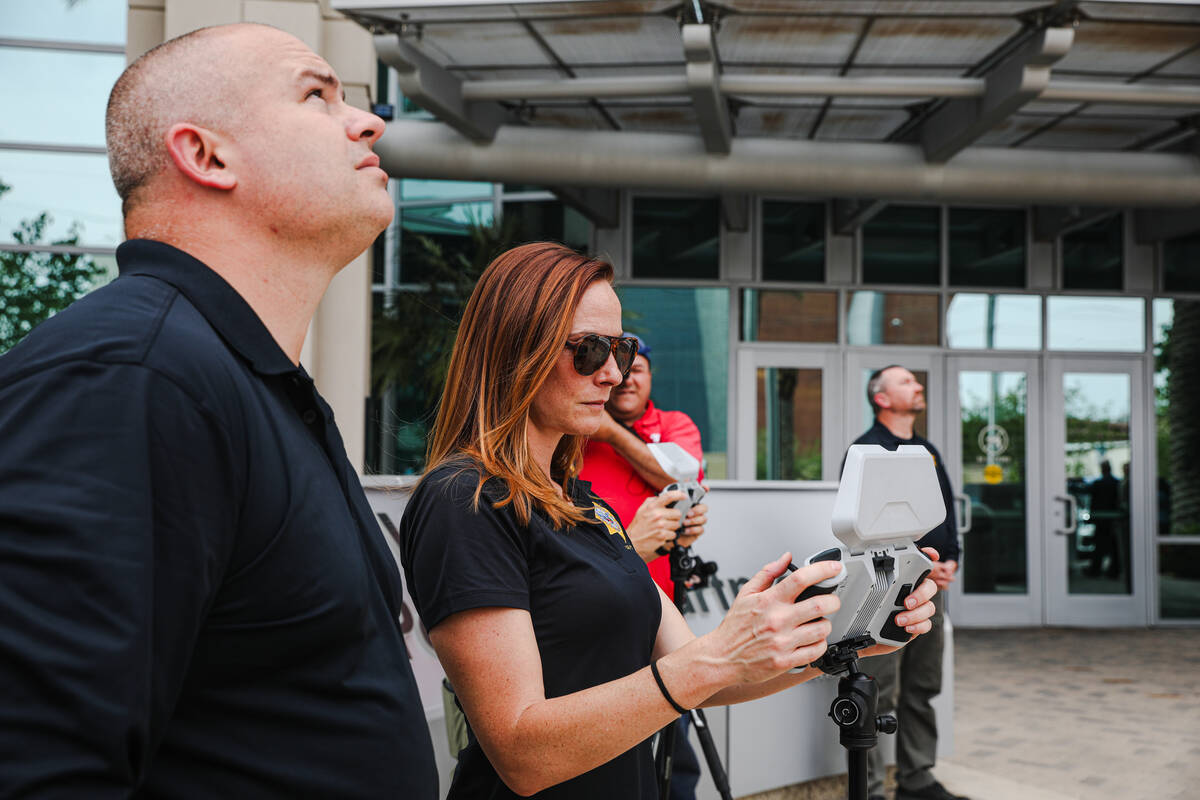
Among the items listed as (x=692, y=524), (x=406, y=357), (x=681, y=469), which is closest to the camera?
(x=692, y=524)

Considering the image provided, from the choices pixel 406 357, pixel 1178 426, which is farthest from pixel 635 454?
pixel 1178 426

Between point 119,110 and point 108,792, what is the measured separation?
68 cm

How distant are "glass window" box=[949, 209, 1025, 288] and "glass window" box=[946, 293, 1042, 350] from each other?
0.24 meters

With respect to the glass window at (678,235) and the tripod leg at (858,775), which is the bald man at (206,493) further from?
the glass window at (678,235)

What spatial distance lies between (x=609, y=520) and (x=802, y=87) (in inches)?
236

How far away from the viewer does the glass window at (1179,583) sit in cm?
1077

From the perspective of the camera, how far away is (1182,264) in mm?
11000

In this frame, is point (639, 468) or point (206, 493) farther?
point (639, 468)

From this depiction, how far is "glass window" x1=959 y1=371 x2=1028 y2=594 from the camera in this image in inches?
416

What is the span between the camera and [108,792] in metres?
0.73

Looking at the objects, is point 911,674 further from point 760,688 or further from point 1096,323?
point 1096,323

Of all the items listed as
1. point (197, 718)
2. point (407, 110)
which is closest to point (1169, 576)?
point (407, 110)

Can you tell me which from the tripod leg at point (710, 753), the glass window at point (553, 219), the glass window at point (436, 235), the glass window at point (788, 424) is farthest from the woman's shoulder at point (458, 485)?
the glass window at point (553, 219)

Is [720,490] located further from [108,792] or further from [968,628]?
[968,628]
